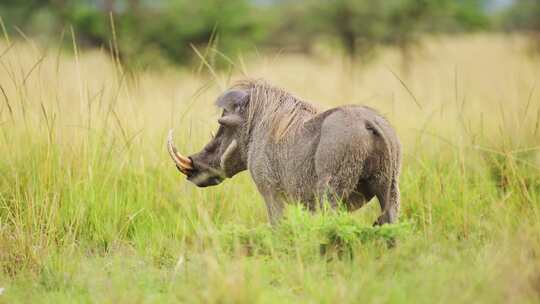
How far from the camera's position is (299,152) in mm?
3857

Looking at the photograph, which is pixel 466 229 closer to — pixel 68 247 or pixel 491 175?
pixel 491 175

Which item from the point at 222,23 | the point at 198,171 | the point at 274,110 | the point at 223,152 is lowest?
the point at 198,171

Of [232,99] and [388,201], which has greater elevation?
[232,99]

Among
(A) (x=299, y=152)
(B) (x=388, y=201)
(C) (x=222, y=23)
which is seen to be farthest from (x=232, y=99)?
(C) (x=222, y=23)

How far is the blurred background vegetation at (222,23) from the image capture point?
15.3 meters

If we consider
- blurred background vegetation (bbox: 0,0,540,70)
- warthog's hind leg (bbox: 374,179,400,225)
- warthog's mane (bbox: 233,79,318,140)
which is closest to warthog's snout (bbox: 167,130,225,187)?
warthog's mane (bbox: 233,79,318,140)

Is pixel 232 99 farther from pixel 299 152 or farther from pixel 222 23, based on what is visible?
pixel 222 23

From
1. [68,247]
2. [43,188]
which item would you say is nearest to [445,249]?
[68,247]

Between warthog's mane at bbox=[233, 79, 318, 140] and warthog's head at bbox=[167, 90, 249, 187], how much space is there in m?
0.07

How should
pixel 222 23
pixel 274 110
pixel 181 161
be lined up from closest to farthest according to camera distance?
pixel 274 110 < pixel 181 161 < pixel 222 23

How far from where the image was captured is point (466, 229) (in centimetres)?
431

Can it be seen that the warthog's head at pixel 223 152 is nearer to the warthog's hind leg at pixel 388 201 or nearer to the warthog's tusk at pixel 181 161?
the warthog's tusk at pixel 181 161

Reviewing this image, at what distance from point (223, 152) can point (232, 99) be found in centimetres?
31

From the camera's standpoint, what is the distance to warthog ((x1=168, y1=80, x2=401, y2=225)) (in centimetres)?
362
